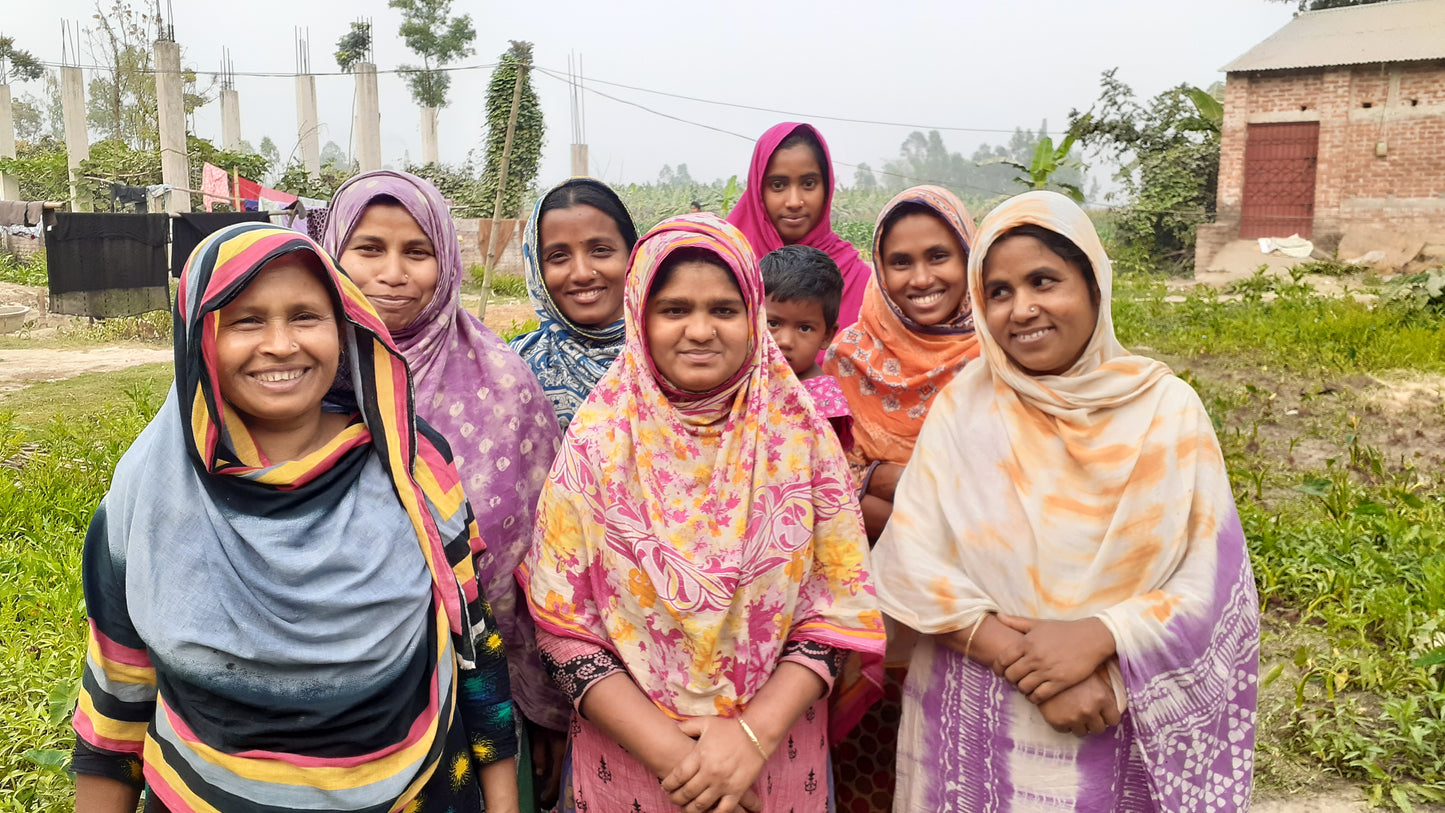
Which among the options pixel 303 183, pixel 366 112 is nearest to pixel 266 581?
pixel 303 183

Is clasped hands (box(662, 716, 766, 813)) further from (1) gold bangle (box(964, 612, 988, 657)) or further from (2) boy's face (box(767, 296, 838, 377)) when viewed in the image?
(2) boy's face (box(767, 296, 838, 377))

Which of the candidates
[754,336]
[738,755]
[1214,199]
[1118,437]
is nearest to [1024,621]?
[1118,437]

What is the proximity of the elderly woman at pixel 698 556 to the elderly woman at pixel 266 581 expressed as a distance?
0.31 m

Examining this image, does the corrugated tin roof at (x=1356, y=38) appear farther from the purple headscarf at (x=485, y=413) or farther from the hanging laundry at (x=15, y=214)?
the hanging laundry at (x=15, y=214)

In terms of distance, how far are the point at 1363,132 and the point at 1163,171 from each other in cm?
356

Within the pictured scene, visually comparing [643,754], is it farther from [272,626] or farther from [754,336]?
[754,336]

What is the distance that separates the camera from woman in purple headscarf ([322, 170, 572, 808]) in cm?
212

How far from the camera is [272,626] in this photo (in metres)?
1.40

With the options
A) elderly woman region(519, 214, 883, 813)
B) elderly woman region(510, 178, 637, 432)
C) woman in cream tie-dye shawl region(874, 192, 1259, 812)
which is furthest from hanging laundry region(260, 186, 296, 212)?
woman in cream tie-dye shawl region(874, 192, 1259, 812)

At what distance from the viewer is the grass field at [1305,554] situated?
2912 millimetres

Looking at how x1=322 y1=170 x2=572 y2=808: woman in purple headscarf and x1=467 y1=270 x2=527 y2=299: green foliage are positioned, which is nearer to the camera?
x1=322 y1=170 x2=572 y2=808: woman in purple headscarf

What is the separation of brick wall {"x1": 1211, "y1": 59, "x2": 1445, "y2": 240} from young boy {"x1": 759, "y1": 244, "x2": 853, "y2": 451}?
16.5 meters

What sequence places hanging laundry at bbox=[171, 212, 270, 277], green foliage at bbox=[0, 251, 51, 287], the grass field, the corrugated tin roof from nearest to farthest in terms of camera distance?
1. the grass field
2. hanging laundry at bbox=[171, 212, 270, 277]
3. the corrugated tin roof
4. green foliage at bbox=[0, 251, 51, 287]

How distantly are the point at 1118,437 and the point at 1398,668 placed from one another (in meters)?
2.25
